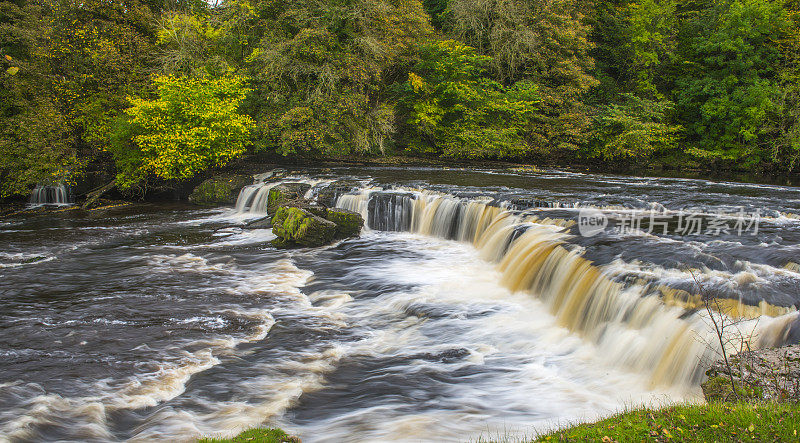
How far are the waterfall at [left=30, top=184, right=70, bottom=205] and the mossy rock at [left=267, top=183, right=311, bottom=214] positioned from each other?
8.68 m

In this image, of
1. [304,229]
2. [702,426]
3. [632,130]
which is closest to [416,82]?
[632,130]

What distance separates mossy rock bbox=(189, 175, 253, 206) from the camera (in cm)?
1886

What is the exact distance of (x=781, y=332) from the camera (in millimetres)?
5559

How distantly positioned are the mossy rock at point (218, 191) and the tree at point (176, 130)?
756 millimetres

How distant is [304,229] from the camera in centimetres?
1290

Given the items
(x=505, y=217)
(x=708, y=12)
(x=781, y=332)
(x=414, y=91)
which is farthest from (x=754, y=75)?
(x=781, y=332)

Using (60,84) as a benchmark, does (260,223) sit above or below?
below

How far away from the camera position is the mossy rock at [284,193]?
53.1ft

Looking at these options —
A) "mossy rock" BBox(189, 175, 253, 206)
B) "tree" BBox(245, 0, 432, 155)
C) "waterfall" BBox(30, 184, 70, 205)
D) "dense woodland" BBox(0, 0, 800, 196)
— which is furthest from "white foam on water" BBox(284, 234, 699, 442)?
"waterfall" BBox(30, 184, 70, 205)

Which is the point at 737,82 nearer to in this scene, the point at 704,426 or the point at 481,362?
the point at 481,362

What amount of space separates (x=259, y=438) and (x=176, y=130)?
16565 mm

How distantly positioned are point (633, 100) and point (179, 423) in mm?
26911

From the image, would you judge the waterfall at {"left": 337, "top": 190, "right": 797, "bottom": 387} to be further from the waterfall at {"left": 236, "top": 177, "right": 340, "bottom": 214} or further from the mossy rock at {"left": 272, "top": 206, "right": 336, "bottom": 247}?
the waterfall at {"left": 236, "top": 177, "right": 340, "bottom": 214}

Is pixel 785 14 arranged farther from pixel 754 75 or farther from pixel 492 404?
pixel 492 404
